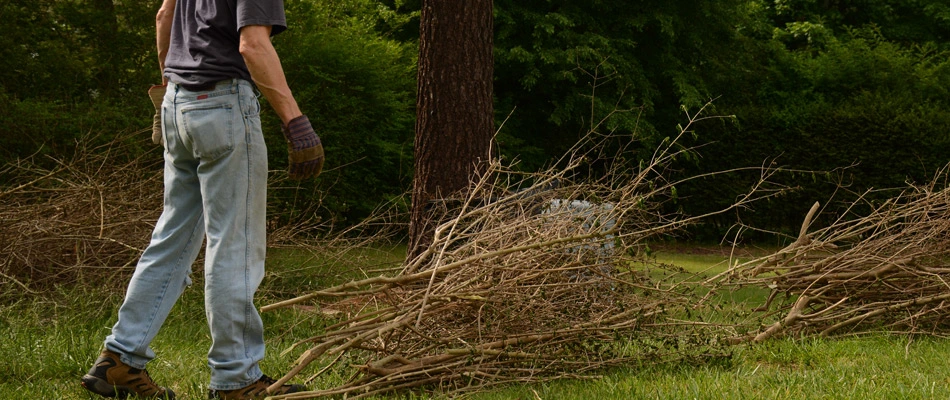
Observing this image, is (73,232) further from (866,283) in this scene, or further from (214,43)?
(866,283)

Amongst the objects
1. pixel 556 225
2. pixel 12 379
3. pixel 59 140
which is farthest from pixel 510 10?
pixel 12 379

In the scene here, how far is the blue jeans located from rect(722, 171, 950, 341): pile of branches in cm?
295

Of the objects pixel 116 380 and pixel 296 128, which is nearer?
pixel 296 128

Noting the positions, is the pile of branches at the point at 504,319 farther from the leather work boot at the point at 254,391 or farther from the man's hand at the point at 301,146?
the man's hand at the point at 301,146

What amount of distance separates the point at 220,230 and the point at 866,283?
3853 mm

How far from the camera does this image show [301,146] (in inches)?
137

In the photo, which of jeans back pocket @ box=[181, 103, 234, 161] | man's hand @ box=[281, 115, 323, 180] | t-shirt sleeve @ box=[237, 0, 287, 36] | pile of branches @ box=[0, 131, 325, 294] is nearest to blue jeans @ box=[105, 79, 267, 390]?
jeans back pocket @ box=[181, 103, 234, 161]

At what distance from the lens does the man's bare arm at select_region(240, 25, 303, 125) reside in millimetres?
3344

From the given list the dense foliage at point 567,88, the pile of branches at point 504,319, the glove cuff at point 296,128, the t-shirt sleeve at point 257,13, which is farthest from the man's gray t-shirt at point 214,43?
the dense foliage at point 567,88

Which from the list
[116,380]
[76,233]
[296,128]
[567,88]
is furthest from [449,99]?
[567,88]

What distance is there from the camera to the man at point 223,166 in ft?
11.3

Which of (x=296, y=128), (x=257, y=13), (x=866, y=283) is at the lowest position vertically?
(x=866, y=283)

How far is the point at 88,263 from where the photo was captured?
638 centimetres

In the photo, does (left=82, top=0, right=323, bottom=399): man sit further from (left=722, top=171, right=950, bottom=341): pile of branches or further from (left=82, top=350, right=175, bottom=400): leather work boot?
(left=722, top=171, right=950, bottom=341): pile of branches
